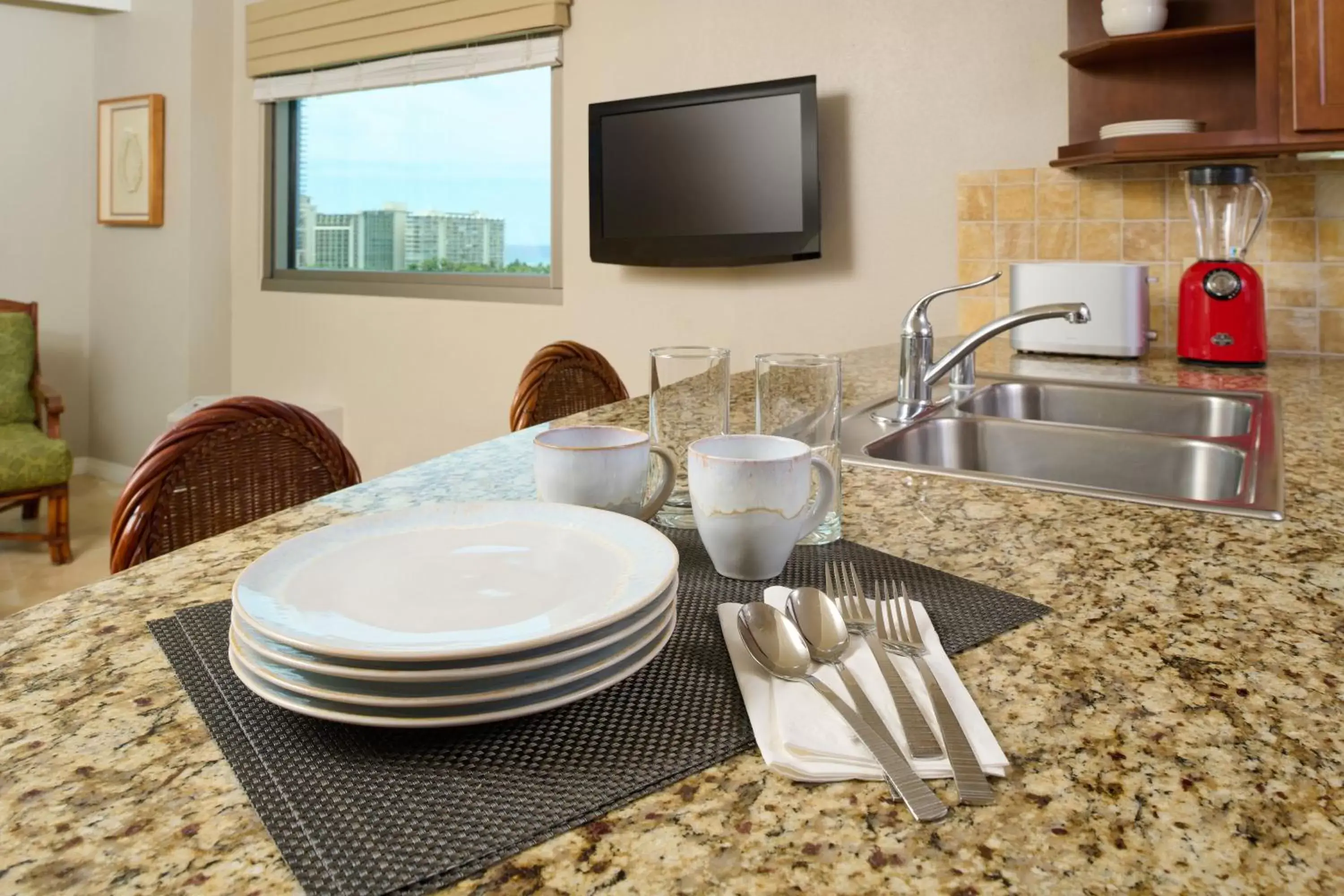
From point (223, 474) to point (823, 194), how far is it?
7.30 ft

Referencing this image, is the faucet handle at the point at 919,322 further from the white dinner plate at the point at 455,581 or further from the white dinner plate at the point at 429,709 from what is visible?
the white dinner plate at the point at 429,709

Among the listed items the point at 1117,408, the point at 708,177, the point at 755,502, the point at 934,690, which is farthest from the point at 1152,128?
the point at 934,690

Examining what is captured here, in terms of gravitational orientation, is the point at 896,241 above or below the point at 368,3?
below

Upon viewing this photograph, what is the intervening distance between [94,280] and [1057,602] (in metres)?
5.61

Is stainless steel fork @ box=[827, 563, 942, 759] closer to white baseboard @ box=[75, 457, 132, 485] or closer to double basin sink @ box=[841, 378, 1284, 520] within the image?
double basin sink @ box=[841, 378, 1284, 520]

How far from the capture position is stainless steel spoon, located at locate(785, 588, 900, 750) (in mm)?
491

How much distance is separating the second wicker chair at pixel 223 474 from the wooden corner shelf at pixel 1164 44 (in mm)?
1911

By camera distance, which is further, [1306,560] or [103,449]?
[103,449]

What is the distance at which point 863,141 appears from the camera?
8.97 feet

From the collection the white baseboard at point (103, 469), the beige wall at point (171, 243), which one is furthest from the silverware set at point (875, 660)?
the white baseboard at point (103, 469)

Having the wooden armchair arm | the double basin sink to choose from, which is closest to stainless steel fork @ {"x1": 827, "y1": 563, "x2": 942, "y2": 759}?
the double basin sink

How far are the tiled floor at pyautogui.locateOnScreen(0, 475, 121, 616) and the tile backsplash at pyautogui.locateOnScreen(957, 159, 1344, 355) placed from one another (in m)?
3.16

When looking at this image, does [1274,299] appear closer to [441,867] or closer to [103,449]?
[441,867]

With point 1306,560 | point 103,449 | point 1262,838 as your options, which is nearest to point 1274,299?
point 1306,560
